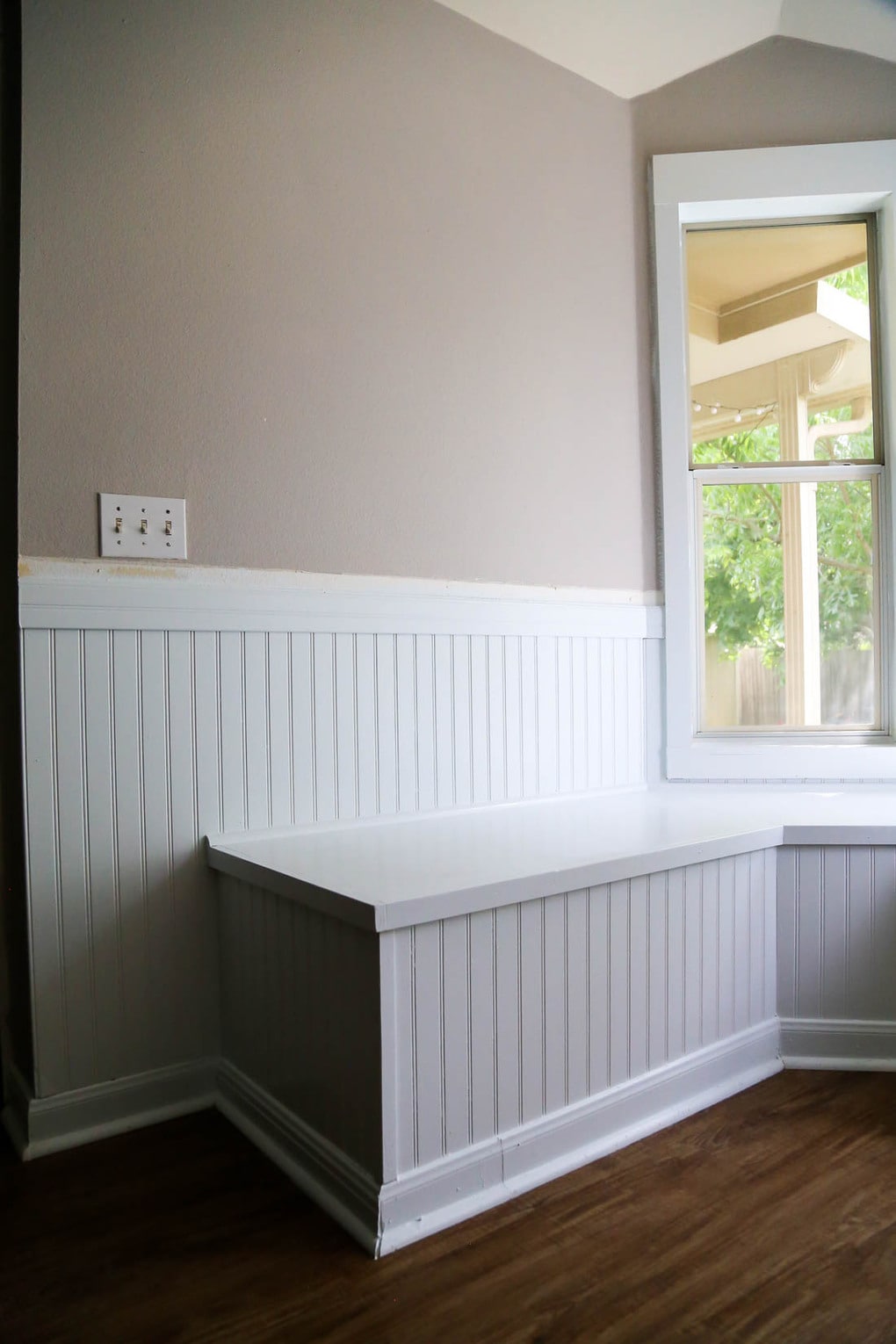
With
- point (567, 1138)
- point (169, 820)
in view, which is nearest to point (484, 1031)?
point (567, 1138)

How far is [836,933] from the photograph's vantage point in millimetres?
2049

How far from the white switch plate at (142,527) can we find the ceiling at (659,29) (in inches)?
58.7

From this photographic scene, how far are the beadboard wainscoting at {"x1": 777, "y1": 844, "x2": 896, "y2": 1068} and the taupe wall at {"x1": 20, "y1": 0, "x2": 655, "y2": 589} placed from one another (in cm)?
94

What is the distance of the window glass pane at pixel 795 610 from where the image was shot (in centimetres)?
264

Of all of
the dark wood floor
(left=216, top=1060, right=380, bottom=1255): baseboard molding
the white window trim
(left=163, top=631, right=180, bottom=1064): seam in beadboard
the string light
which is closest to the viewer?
the dark wood floor

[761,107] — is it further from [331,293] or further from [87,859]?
[87,859]

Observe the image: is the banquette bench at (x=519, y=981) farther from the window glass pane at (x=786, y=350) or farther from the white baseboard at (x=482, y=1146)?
A: the window glass pane at (x=786, y=350)

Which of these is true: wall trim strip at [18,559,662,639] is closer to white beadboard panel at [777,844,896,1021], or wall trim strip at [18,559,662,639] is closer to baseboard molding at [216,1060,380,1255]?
white beadboard panel at [777,844,896,1021]

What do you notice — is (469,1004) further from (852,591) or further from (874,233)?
(874,233)

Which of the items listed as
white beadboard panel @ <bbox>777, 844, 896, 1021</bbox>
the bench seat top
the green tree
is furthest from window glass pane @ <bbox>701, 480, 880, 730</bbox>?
white beadboard panel @ <bbox>777, 844, 896, 1021</bbox>

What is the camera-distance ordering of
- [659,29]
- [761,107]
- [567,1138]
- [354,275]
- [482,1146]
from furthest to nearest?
[761,107], [659,29], [354,275], [567,1138], [482,1146]

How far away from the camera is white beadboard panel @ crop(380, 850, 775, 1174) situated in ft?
4.89

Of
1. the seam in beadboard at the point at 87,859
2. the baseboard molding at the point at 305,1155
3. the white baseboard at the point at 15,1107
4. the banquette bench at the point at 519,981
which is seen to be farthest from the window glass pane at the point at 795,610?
the white baseboard at the point at 15,1107

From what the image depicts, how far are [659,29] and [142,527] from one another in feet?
6.29
